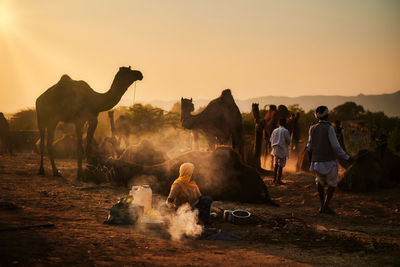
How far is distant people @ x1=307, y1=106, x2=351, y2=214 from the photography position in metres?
7.10

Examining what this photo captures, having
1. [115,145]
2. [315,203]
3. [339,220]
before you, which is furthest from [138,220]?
[115,145]

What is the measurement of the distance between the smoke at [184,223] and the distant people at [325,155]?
3.08 meters

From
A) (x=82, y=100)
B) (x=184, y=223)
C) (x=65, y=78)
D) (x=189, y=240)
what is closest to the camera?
(x=189, y=240)

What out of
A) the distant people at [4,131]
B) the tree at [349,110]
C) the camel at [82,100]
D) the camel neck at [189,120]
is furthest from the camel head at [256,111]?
the tree at [349,110]

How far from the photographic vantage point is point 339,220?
6.58m

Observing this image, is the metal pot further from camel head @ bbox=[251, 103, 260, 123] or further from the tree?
the tree

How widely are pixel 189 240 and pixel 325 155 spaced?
376 centimetres

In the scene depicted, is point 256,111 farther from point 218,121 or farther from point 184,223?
point 184,223

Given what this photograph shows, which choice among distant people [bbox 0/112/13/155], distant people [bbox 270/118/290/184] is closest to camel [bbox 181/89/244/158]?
distant people [bbox 270/118/290/184]

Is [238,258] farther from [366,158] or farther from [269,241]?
[366,158]

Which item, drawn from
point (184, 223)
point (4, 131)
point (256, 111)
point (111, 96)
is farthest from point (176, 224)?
point (4, 131)

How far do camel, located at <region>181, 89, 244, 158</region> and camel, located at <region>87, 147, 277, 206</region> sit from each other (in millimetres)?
3691

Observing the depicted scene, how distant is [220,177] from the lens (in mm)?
7852

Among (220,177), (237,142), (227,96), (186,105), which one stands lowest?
(220,177)
